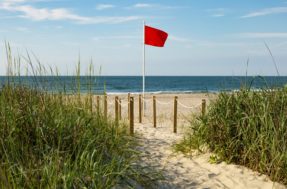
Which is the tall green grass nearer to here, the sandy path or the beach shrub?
the beach shrub

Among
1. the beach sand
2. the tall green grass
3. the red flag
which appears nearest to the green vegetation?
the beach sand

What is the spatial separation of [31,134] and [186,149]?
3.08m

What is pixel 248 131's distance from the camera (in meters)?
6.23

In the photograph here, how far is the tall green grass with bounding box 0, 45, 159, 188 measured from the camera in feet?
14.1

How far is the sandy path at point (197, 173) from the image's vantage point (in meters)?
5.78

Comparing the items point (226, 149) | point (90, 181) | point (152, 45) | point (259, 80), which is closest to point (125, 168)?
point (90, 181)

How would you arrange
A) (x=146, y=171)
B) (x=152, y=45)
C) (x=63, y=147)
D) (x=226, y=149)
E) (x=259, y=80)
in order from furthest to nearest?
(x=152, y=45) → (x=259, y=80) → (x=226, y=149) → (x=146, y=171) → (x=63, y=147)

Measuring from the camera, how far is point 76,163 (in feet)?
14.9

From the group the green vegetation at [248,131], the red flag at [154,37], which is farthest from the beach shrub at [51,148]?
the red flag at [154,37]

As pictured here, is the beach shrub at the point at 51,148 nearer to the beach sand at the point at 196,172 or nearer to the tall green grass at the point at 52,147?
the tall green grass at the point at 52,147

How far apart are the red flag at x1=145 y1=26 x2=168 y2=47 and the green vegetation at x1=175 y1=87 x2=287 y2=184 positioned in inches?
271

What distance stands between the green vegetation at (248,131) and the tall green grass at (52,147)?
1.45 m

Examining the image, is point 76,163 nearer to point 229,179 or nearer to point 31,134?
point 31,134

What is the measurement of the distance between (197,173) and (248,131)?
A: 998 millimetres
